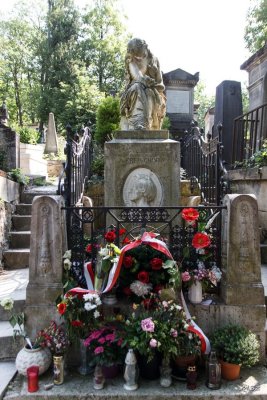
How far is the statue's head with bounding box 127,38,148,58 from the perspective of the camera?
6.10 metres

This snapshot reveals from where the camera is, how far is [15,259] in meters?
5.39

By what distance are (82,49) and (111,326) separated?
28207mm

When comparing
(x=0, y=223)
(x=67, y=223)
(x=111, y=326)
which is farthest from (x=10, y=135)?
(x=111, y=326)

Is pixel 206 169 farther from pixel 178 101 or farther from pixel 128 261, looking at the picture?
pixel 178 101

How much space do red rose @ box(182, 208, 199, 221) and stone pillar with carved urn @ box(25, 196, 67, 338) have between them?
4.14 feet

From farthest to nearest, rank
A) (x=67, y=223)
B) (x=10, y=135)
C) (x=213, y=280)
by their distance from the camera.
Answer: (x=10, y=135), (x=67, y=223), (x=213, y=280)

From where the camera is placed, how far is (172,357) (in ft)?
9.63

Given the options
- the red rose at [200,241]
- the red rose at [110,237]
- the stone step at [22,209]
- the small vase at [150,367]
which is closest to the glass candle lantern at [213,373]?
the small vase at [150,367]

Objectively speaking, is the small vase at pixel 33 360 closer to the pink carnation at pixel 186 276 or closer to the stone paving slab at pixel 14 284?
the stone paving slab at pixel 14 284

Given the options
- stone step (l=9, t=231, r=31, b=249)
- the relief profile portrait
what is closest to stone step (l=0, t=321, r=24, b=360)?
stone step (l=9, t=231, r=31, b=249)

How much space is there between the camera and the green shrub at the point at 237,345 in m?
2.90

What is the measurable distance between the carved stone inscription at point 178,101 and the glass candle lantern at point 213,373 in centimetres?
1470

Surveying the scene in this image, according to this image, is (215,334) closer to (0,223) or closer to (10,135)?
(0,223)

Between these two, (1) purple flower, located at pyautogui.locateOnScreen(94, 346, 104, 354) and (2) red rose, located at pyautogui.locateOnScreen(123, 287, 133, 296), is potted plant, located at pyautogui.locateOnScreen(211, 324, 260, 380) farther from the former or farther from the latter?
(1) purple flower, located at pyautogui.locateOnScreen(94, 346, 104, 354)
